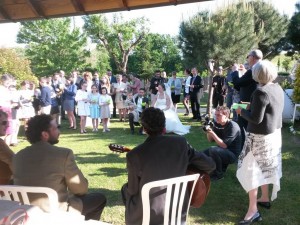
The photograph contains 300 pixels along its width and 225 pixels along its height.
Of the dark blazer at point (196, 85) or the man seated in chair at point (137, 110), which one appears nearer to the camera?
the man seated in chair at point (137, 110)

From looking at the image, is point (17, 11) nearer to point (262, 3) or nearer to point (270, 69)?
point (270, 69)

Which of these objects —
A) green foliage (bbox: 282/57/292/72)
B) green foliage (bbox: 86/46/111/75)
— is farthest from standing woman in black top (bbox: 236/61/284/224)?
green foliage (bbox: 86/46/111/75)

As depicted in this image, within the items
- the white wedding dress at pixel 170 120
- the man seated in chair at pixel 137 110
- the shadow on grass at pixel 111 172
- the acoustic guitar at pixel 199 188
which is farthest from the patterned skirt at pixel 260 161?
the man seated in chair at pixel 137 110

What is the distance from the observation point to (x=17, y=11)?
464cm

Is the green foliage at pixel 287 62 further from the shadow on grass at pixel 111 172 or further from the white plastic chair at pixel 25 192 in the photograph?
the white plastic chair at pixel 25 192

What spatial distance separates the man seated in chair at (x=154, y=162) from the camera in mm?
2527

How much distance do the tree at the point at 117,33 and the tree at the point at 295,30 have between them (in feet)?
65.1

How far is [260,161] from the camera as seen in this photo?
3594mm

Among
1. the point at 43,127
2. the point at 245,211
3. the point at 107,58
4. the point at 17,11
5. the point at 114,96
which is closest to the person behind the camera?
the point at 43,127

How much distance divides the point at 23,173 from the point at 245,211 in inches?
111

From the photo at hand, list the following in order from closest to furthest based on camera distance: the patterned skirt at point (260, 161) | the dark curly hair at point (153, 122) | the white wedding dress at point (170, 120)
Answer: the dark curly hair at point (153, 122) → the patterned skirt at point (260, 161) → the white wedding dress at point (170, 120)

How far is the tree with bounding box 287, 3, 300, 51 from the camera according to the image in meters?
20.1

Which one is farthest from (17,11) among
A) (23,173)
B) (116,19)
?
(116,19)

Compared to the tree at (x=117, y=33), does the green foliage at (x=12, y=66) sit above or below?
below
